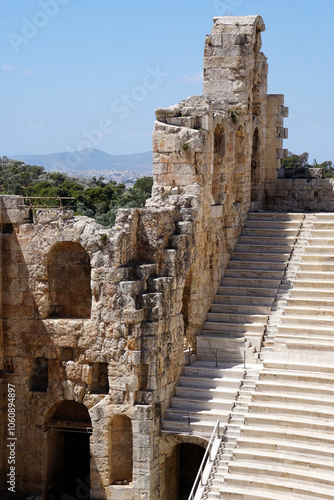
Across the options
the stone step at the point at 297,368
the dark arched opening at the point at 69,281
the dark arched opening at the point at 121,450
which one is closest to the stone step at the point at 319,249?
the stone step at the point at 297,368

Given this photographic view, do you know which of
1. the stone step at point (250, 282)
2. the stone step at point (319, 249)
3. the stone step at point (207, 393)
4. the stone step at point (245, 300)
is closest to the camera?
the stone step at point (207, 393)

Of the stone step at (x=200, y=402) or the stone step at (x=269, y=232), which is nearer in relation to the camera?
the stone step at (x=200, y=402)

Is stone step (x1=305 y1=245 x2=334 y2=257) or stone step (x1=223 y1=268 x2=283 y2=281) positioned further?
stone step (x1=305 y1=245 x2=334 y2=257)

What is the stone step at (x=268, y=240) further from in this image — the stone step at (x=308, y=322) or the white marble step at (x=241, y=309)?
the stone step at (x=308, y=322)

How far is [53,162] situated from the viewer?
170m

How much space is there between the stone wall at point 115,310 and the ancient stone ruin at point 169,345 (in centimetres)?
4

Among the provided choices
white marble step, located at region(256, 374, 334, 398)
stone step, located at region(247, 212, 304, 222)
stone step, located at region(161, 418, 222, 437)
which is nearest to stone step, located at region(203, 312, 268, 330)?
white marble step, located at region(256, 374, 334, 398)

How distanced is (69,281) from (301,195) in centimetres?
1045

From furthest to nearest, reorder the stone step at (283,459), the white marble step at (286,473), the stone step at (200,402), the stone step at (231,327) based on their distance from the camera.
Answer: the stone step at (231,327), the stone step at (200,402), the stone step at (283,459), the white marble step at (286,473)

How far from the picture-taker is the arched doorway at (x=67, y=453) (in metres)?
21.8

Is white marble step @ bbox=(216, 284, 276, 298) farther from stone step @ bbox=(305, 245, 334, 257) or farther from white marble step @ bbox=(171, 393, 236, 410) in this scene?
white marble step @ bbox=(171, 393, 236, 410)

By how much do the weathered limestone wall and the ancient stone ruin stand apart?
160 inches

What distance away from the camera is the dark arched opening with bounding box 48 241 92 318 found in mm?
21266

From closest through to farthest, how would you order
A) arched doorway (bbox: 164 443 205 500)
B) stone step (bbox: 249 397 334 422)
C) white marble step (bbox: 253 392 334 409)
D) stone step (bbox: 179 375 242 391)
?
stone step (bbox: 249 397 334 422)
white marble step (bbox: 253 392 334 409)
stone step (bbox: 179 375 242 391)
arched doorway (bbox: 164 443 205 500)
